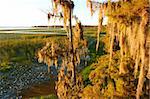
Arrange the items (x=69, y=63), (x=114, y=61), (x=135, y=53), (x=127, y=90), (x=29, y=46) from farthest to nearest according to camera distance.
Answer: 1. (x=29, y=46)
2. (x=69, y=63)
3. (x=114, y=61)
4. (x=127, y=90)
5. (x=135, y=53)

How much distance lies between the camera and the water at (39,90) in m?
38.2

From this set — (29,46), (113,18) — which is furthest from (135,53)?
(29,46)

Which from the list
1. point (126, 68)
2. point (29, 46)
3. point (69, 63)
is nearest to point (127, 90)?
point (126, 68)

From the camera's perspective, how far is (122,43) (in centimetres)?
1416

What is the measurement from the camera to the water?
38.2 meters

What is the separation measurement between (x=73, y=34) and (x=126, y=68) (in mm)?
5997

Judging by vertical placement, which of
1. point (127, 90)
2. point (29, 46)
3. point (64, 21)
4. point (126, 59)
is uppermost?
point (64, 21)

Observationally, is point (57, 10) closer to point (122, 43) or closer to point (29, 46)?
point (122, 43)

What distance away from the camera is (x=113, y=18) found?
12.5 m

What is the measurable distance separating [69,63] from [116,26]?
19.0 feet

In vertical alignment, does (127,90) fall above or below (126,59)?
below

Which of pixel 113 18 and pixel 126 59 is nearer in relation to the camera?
pixel 113 18

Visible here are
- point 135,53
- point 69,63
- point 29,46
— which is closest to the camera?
point 135,53

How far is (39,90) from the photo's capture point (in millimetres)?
40844
